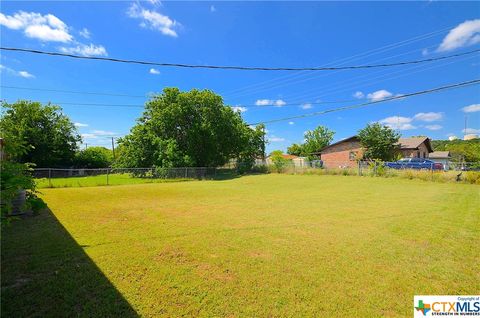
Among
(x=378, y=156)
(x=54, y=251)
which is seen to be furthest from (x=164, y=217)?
(x=378, y=156)

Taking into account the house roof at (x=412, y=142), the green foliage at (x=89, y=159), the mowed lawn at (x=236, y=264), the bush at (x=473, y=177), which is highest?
the house roof at (x=412, y=142)

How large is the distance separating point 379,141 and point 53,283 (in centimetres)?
3413

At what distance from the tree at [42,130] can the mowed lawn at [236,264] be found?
2893 cm

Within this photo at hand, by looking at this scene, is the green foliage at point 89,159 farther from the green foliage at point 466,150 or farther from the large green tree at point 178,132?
the green foliage at point 466,150

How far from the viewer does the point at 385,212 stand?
8.24 metres

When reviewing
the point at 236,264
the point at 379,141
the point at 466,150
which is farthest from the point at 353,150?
the point at 236,264

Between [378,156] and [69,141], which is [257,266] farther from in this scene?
[69,141]

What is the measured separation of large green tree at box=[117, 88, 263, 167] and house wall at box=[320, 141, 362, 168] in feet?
51.7

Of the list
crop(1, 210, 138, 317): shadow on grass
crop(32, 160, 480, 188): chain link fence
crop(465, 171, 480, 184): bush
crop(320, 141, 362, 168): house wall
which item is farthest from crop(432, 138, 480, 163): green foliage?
crop(1, 210, 138, 317): shadow on grass

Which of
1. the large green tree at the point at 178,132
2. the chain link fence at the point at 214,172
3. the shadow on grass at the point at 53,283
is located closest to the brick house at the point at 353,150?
the chain link fence at the point at 214,172

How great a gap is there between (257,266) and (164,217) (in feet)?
14.1

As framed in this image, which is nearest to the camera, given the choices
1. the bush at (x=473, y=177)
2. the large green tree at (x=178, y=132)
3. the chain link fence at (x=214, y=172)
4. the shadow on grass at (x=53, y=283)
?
the shadow on grass at (x=53, y=283)

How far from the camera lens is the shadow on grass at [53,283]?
2.97 metres

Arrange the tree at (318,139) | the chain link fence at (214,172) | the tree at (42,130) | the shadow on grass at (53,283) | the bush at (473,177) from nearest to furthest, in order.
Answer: the shadow on grass at (53,283)
the bush at (473,177)
the chain link fence at (214,172)
the tree at (42,130)
the tree at (318,139)
